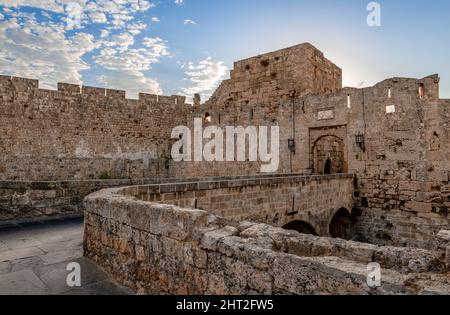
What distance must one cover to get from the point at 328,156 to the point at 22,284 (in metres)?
15.7

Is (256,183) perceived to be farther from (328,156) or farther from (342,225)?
(328,156)

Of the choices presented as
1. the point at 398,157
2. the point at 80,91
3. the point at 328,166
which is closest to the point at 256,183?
the point at 398,157

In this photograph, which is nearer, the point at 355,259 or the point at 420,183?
the point at 355,259

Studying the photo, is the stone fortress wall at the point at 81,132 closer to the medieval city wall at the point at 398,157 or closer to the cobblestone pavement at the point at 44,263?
the cobblestone pavement at the point at 44,263

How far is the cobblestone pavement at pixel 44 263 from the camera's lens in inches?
116

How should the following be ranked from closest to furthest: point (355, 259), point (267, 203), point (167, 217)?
point (355, 259)
point (167, 217)
point (267, 203)

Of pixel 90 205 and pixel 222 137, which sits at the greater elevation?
pixel 222 137

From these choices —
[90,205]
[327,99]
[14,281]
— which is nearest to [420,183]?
[327,99]

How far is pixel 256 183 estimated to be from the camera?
6.98 meters

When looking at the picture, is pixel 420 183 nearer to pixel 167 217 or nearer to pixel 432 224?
pixel 432 224

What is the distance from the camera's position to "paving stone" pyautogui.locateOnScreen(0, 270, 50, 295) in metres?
2.84

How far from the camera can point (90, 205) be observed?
3977 millimetres

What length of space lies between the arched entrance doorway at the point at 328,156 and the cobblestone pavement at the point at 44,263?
13.0 meters

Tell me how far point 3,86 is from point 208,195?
1373cm
